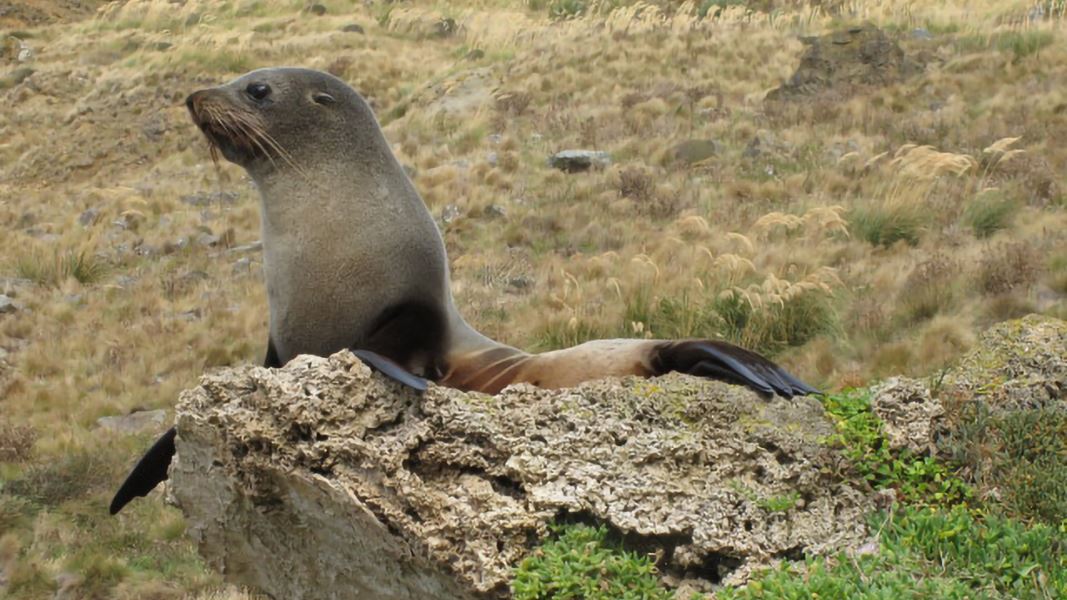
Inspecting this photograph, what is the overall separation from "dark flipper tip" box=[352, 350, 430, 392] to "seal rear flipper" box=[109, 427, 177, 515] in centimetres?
131

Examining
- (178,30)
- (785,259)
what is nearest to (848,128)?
(785,259)

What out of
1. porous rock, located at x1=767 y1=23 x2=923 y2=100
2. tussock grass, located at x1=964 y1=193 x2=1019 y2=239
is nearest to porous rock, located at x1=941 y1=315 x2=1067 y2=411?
tussock grass, located at x1=964 y1=193 x2=1019 y2=239

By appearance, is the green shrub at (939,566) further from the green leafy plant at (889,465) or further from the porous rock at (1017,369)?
the porous rock at (1017,369)

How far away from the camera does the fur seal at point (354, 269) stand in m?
4.40

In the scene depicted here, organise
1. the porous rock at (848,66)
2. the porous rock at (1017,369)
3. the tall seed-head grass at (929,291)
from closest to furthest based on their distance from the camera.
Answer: the porous rock at (1017,369) → the tall seed-head grass at (929,291) → the porous rock at (848,66)

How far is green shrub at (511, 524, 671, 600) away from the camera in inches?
129

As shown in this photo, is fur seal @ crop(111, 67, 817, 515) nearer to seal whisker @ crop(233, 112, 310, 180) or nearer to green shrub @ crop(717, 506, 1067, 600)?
seal whisker @ crop(233, 112, 310, 180)

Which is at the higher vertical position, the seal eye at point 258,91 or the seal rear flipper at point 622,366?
the seal eye at point 258,91

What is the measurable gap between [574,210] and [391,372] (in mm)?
10594

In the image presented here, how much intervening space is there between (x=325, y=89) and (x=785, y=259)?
653cm

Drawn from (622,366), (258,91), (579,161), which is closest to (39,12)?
(579,161)

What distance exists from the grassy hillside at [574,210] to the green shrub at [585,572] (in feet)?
11.5

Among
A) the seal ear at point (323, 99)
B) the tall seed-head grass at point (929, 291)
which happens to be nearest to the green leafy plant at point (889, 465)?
the seal ear at point (323, 99)

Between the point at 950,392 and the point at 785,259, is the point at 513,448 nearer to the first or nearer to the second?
the point at 950,392
